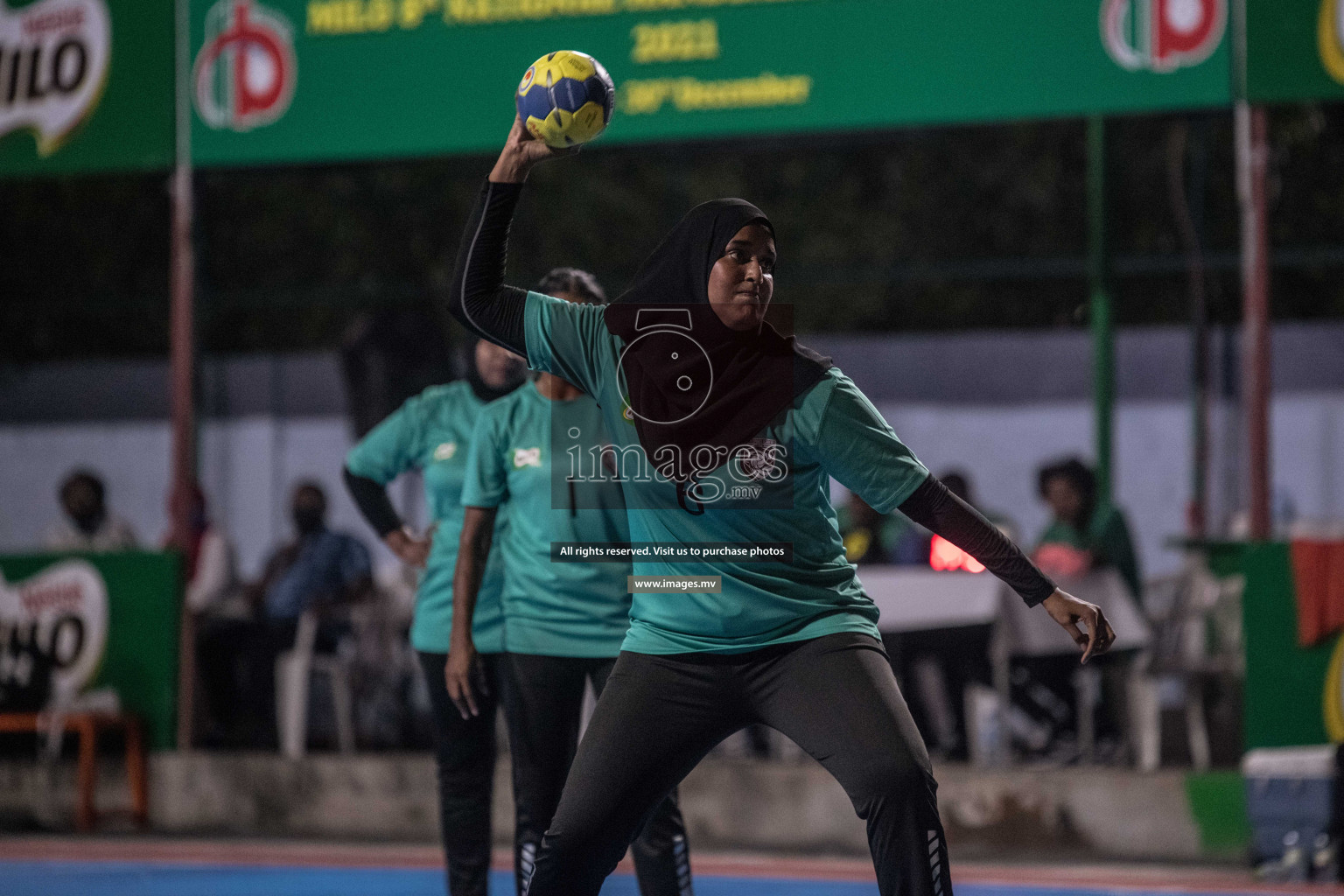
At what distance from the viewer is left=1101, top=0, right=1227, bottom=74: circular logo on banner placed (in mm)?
8625

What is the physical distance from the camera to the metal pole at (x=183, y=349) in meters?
10.0

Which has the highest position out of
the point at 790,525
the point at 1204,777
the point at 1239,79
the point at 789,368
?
the point at 1239,79

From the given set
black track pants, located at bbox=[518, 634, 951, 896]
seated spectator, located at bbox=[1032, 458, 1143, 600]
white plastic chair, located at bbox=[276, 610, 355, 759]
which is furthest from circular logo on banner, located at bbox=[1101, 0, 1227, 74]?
white plastic chair, located at bbox=[276, 610, 355, 759]

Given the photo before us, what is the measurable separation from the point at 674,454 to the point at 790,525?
33 centimetres

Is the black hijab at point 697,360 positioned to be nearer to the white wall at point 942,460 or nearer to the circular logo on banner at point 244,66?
the circular logo on banner at point 244,66

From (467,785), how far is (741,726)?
1.91m

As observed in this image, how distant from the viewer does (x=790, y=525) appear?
4.29 meters

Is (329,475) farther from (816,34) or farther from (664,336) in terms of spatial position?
(664,336)

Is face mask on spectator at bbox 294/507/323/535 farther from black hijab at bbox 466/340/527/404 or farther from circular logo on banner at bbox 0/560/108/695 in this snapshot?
black hijab at bbox 466/340/527/404

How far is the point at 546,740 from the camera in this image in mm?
5488

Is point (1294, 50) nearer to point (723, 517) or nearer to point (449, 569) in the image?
point (449, 569)

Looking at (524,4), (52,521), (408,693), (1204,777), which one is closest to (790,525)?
(1204,777)

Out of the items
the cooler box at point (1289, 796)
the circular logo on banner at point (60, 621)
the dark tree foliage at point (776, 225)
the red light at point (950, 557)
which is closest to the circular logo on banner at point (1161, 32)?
the cooler box at point (1289, 796)

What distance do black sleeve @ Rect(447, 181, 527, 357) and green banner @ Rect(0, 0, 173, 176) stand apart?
6.43 meters
